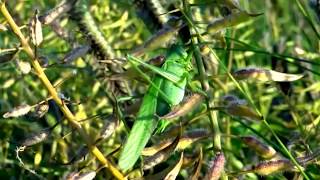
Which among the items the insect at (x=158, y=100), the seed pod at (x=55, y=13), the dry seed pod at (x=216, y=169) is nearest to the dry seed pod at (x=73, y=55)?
the seed pod at (x=55, y=13)

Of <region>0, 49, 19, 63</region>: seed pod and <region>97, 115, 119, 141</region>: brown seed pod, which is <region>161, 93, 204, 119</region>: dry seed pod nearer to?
<region>97, 115, 119, 141</region>: brown seed pod

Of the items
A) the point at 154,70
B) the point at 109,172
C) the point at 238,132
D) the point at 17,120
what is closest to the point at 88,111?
the point at 17,120

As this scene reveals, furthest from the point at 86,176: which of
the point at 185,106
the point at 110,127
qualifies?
the point at 185,106

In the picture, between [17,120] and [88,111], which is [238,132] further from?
[17,120]

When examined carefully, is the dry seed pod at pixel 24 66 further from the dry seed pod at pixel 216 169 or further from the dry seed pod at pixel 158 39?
the dry seed pod at pixel 216 169

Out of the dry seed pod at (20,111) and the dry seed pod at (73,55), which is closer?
the dry seed pod at (20,111)

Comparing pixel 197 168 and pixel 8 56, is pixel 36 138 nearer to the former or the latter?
pixel 8 56

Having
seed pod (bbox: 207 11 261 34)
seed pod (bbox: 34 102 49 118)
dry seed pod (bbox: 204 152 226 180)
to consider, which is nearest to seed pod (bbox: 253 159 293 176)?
dry seed pod (bbox: 204 152 226 180)
